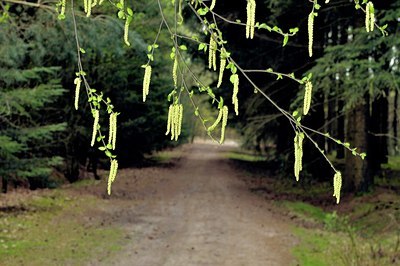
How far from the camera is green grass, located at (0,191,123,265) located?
10.2m

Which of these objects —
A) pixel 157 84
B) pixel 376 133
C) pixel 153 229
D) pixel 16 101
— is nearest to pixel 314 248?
pixel 153 229

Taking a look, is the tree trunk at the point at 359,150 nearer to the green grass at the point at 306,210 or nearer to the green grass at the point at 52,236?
the green grass at the point at 306,210

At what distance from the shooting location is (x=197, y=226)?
45.8ft

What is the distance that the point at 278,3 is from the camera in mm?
17125

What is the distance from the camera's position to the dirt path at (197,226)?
10633mm

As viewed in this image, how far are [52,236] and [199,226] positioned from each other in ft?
12.2

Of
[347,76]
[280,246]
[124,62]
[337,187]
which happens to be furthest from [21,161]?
[124,62]

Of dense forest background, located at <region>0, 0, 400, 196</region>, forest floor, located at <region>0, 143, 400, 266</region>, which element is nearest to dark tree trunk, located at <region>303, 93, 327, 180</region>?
dense forest background, located at <region>0, 0, 400, 196</region>

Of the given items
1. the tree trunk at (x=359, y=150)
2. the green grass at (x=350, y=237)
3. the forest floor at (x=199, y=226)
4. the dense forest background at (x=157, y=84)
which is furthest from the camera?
the tree trunk at (x=359, y=150)

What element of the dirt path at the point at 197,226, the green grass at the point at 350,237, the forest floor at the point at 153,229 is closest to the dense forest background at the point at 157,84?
the forest floor at the point at 153,229

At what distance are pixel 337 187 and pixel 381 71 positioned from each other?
10.6 m

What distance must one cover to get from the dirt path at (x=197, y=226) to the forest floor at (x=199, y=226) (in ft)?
0.08

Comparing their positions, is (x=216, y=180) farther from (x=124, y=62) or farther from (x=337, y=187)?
(x=337, y=187)

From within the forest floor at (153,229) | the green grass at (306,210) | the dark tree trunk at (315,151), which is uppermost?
the dark tree trunk at (315,151)
